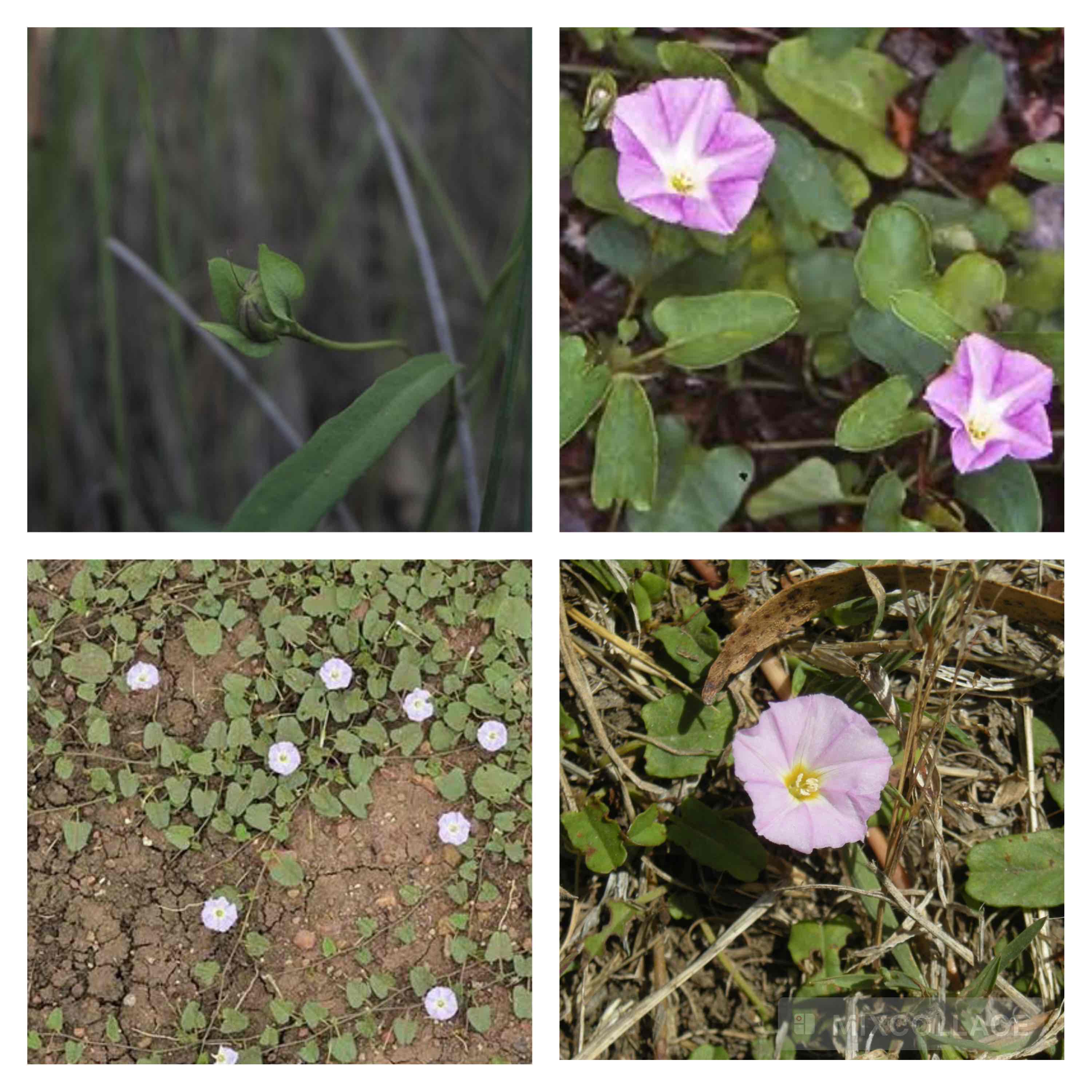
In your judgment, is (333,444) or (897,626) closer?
(333,444)

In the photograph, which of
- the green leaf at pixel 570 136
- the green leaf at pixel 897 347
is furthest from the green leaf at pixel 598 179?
the green leaf at pixel 897 347

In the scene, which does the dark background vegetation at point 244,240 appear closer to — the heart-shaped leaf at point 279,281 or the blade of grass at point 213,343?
the blade of grass at point 213,343

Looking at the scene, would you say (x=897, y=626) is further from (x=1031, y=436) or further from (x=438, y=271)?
(x=438, y=271)

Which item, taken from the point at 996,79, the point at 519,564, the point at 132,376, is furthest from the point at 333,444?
the point at 996,79

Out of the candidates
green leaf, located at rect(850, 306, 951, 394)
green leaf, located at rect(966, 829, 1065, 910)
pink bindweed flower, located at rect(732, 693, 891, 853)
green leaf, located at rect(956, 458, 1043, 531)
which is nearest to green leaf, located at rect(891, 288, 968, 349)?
green leaf, located at rect(850, 306, 951, 394)
